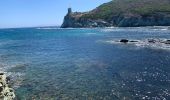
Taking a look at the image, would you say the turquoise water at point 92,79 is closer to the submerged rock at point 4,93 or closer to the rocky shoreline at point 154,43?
the submerged rock at point 4,93

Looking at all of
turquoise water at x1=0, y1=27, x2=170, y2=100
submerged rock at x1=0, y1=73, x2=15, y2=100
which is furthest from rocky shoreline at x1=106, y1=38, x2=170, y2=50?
submerged rock at x1=0, y1=73, x2=15, y2=100

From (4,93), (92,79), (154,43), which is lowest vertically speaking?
(154,43)

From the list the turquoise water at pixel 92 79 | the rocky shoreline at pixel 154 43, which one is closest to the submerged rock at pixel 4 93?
the turquoise water at pixel 92 79

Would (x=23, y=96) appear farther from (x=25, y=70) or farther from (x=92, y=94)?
(x=25, y=70)

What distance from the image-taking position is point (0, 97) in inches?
1174

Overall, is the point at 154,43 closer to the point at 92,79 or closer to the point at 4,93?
the point at 92,79

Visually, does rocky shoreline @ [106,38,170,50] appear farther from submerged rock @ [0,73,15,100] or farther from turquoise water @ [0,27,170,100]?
submerged rock @ [0,73,15,100]

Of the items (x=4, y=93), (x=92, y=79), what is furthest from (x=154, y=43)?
(x=4, y=93)

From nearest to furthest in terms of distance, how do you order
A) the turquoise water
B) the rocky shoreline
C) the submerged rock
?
1. the submerged rock
2. the turquoise water
3. the rocky shoreline

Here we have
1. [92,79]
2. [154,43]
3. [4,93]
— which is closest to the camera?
[4,93]

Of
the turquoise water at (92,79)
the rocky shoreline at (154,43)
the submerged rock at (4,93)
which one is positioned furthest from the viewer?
the rocky shoreline at (154,43)

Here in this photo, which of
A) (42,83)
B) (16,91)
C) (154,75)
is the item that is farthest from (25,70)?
(154,75)

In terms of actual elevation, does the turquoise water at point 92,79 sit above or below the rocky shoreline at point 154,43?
above

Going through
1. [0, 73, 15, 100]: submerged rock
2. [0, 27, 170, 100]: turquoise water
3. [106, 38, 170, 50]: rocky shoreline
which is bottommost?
[106, 38, 170, 50]: rocky shoreline
